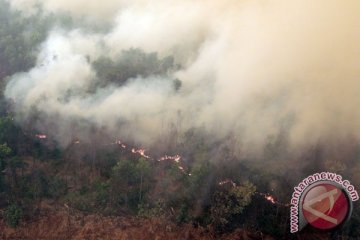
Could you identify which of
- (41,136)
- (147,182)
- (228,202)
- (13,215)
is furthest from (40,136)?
(228,202)

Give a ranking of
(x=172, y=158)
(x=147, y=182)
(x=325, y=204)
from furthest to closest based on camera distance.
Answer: (x=172, y=158) < (x=147, y=182) < (x=325, y=204)

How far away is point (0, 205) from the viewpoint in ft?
114

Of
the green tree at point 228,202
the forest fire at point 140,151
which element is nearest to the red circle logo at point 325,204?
the green tree at point 228,202

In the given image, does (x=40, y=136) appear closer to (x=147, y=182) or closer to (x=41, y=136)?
(x=41, y=136)

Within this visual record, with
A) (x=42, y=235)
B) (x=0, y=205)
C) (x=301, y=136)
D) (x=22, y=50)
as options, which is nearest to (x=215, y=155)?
(x=301, y=136)

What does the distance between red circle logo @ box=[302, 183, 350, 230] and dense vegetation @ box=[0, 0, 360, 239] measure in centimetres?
331

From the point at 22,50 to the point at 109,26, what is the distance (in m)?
11.3

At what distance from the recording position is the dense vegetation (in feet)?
108

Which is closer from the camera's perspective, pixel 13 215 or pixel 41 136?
pixel 13 215

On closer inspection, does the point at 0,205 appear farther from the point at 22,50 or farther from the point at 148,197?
the point at 22,50

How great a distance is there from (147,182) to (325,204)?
13.0 meters

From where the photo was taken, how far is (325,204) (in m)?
A: 26.6

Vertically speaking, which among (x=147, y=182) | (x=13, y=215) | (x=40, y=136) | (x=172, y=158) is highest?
(x=40, y=136)

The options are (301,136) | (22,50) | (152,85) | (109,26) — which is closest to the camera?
(301,136)
